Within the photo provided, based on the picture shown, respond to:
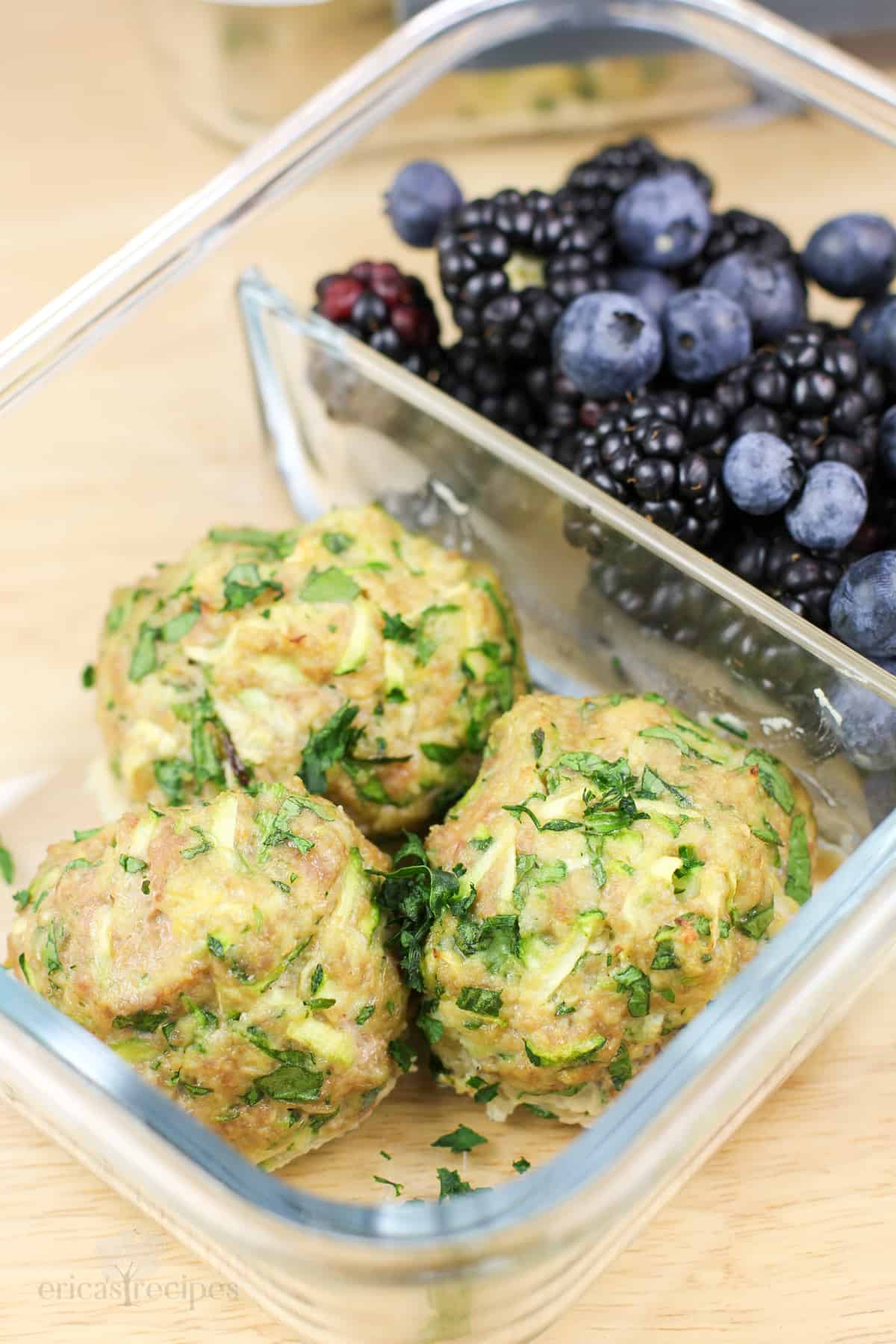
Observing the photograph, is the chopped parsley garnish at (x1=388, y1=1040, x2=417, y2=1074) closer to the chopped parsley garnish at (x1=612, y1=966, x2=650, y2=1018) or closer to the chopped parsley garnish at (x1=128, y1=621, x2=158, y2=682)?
the chopped parsley garnish at (x1=612, y1=966, x2=650, y2=1018)

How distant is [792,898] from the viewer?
1.22m

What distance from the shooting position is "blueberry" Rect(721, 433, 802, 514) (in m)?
1.36

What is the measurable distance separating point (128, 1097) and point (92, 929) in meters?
0.20

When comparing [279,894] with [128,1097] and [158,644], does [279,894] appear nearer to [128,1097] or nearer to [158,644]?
[128,1097]

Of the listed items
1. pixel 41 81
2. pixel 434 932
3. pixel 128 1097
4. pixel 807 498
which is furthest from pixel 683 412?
pixel 41 81

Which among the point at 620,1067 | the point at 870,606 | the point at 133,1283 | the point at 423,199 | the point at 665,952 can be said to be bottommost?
the point at 133,1283

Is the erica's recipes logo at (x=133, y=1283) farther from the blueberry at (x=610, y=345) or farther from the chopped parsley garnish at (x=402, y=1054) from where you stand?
the blueberry at (x=610, y=345)

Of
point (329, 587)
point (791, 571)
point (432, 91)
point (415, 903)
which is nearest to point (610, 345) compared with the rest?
point (791, 571)

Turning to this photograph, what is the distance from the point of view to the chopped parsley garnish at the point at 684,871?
3.52ft

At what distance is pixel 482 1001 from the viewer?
42.5 inches

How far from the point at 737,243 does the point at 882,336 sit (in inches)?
8.3

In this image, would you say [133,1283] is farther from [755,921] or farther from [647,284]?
[647,284]

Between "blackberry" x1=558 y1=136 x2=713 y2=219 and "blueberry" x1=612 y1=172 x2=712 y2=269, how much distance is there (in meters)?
0.03

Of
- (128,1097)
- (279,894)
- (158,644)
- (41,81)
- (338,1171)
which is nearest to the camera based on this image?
(128,1097)
